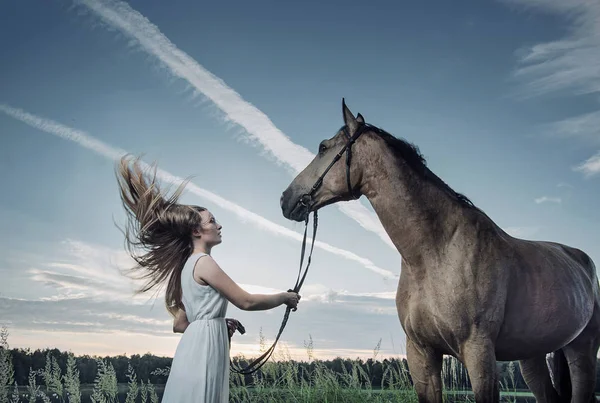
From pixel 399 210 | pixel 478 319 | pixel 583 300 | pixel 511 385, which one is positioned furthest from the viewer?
pixel 511 385

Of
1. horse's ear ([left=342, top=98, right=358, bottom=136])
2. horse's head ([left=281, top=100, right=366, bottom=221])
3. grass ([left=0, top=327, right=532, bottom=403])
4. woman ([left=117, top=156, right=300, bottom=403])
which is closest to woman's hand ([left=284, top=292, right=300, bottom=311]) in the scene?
woman ([left=117, top=156, right=300, bottom=403])

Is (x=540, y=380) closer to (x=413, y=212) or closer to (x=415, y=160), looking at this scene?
(x=413, y=212)

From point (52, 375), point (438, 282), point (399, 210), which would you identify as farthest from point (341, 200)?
point (52, 375)

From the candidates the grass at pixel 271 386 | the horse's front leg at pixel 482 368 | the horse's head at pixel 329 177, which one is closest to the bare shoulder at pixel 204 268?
the horse's head at pixel 329 177

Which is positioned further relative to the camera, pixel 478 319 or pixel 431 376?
pixel 431 376

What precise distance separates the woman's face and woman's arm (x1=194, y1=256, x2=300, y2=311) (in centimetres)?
26

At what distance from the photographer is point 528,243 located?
5.21 metres

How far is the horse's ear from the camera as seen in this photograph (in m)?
4.79

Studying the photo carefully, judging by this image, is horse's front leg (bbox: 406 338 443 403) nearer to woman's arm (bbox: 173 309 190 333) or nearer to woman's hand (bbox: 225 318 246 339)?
woman's hand (bbox: 225 318 246 339)

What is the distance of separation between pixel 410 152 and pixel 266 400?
4.37 metres

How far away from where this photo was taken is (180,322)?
4.50m

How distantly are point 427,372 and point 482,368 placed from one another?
1.81ft

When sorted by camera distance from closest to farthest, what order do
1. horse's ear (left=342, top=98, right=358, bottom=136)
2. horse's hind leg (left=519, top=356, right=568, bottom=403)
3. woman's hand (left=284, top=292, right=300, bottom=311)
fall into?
woman's hand (left=284, top=292, right=300, bottom=311) < horse's ear (left=342, top=98, right=358, bottom=136) < horse's hind leg (left=519, top=356, right=568, bottom=403)

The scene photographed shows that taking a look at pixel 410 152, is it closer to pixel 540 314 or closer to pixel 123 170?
pixel 540 314
